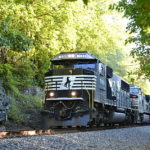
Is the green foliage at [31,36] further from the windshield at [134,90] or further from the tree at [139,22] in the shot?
the windshield at [134,90]

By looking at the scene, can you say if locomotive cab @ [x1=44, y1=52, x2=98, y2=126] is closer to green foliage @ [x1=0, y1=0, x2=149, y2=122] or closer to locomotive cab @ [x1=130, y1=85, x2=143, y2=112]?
green foliage @ [x1=0, y1=0, x2=149, y2=122]

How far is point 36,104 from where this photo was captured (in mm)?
17641

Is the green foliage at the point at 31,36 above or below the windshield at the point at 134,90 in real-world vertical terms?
above

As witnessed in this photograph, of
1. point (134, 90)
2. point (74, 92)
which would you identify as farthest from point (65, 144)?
point (134, 90)

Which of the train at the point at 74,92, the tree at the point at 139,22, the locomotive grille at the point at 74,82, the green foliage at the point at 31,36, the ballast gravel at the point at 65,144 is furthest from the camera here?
the green foliage at the point at 31,36

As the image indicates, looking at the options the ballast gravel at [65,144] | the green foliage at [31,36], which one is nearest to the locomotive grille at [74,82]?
the green foliage at [31,36]

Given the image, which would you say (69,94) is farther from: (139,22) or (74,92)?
(139,22)

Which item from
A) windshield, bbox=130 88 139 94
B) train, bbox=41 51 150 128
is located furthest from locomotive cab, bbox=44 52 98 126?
windshield, bbox=130 88 139 94

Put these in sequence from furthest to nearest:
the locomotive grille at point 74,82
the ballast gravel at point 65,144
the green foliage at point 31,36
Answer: the green foliage at point 31,36 < the locomotive grille at point 74,82 < the ballast gravel at point 65,144

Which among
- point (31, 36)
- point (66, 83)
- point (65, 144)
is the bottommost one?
point (65, 144)

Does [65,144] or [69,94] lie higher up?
[69,94]

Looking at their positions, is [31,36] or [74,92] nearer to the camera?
[74,92]

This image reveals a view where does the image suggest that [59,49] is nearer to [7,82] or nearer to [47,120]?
[7,82]

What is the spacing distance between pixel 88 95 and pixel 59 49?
6.84m
